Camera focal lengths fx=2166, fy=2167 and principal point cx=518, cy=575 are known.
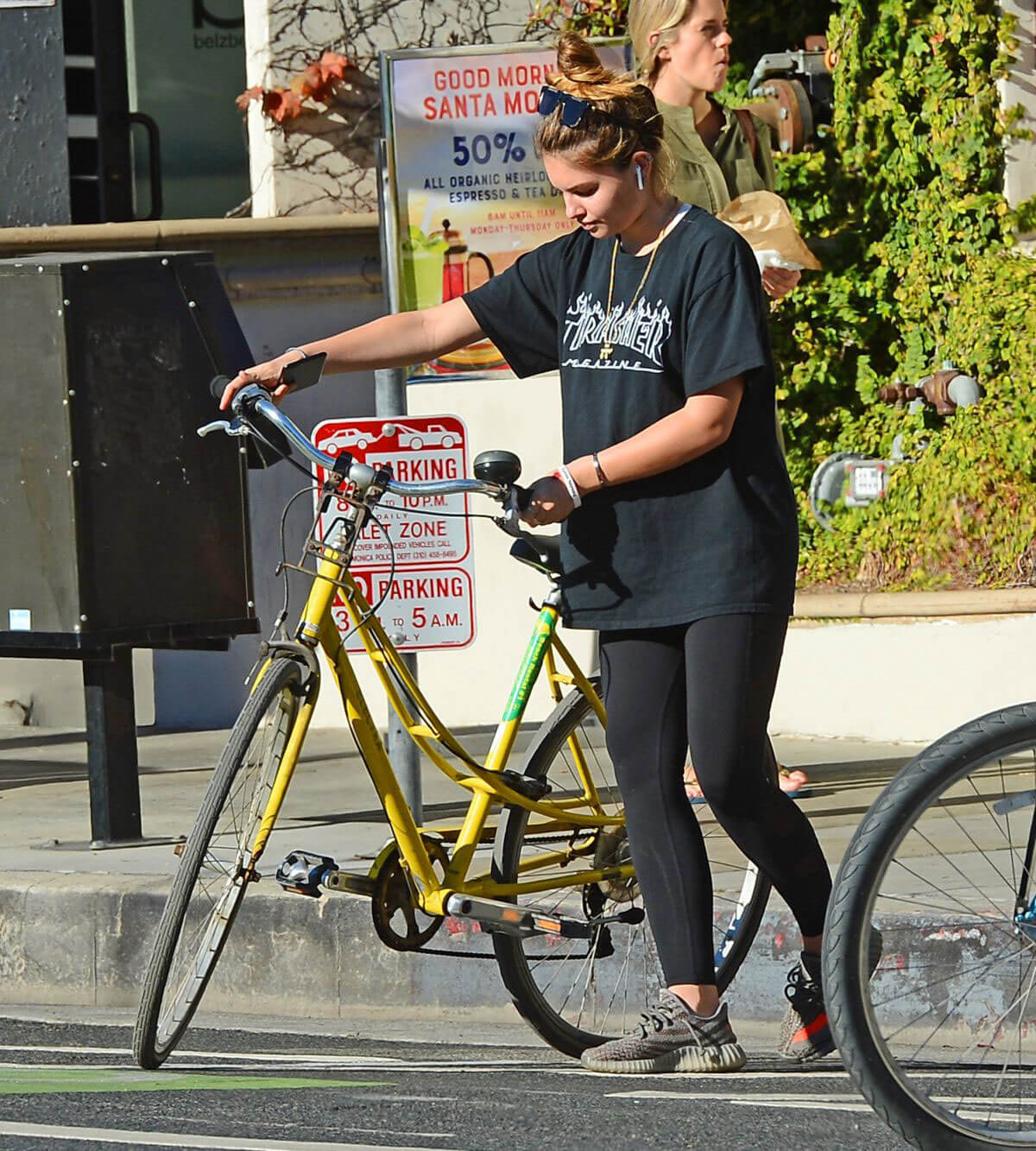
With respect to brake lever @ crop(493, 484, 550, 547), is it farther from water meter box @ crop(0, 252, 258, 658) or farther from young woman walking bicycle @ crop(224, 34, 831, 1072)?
water meter box @ crop(0, 252, 258, 658)

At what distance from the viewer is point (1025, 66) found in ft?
27.7

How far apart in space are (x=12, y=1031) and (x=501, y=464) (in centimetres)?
191

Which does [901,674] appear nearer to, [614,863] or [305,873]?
[614,863]

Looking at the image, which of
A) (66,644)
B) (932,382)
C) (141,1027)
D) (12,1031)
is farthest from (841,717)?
(141,1027)

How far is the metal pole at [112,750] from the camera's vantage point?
5992 mm

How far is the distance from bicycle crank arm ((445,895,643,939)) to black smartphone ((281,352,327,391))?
3.34 feet

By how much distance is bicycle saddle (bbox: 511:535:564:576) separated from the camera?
4258 millimetres

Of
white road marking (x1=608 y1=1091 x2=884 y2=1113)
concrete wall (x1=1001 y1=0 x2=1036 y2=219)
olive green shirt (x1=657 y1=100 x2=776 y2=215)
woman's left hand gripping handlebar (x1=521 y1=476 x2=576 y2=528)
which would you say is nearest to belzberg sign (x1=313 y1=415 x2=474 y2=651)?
olive green shirt (x1=657 y1=100 x2=776 y2=215)

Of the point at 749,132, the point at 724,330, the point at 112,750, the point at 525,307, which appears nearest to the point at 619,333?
the point at 724,330

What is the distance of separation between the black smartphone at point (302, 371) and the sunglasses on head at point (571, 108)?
25.4 inches

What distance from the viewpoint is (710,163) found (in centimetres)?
568

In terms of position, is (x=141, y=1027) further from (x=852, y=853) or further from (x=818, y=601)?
(x=818, y=601)

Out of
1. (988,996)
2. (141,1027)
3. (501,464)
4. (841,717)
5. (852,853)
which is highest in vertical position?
(501,464)

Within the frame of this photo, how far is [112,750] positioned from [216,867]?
2.14 metres
